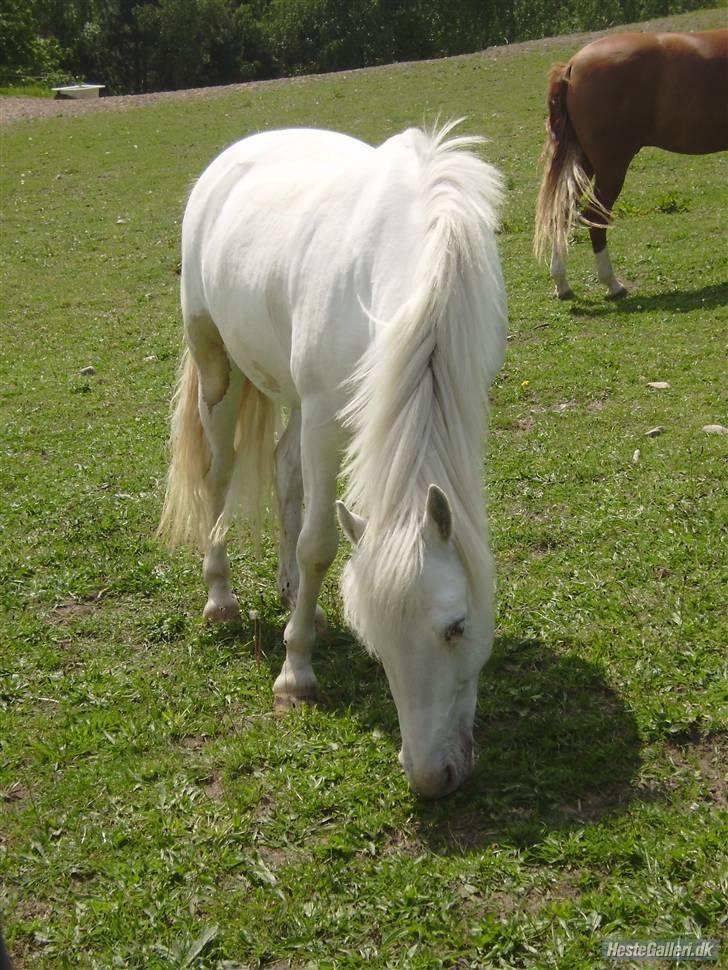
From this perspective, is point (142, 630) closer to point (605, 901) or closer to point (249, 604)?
point (249, 604)

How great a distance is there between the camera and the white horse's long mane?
2.76 m

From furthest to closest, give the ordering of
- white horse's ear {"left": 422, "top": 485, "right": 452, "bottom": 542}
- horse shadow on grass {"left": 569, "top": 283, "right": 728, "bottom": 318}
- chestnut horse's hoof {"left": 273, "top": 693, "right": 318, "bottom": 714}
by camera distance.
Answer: horse shadow on grass {"left": 569, "top": 283, "right": 728, "bottom": 318} → chestnut horse's hoof {"left": 273, "top": 693, "right": 318, "bottom": 714} → white horse's ear {"left": 422, "top": 485, "right": 452, "bottom": 542}

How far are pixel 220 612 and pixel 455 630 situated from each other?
197 centimetres

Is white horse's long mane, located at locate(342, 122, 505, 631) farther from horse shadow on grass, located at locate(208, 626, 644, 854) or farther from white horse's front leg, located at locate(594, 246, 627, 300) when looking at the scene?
white horse's front leg, located at locate(594, 246, 627, 300)

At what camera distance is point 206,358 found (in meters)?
4.59

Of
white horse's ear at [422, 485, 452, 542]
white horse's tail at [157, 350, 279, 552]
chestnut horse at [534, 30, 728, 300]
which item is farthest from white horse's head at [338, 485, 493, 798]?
chestnut horse at [534, 30, 728, 300]

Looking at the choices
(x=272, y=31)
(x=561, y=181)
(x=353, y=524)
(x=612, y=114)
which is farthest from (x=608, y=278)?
(x=272, y=31)

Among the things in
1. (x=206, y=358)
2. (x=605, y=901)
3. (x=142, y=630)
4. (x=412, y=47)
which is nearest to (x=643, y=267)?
(x=206, y=358)

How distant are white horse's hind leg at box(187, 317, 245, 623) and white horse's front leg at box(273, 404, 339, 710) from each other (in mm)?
720

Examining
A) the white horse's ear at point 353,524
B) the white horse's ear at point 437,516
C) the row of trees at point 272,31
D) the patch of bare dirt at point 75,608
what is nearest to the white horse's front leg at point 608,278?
the patch of bare dirt at point 75,608

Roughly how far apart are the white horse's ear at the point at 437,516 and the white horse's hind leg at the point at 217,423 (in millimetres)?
1998

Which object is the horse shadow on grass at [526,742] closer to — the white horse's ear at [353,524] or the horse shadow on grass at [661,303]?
the white horse's ear at [353,524]

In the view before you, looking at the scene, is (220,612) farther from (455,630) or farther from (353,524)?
(455,630)

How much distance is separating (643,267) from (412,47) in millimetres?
51409
